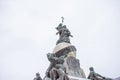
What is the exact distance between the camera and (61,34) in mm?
21938

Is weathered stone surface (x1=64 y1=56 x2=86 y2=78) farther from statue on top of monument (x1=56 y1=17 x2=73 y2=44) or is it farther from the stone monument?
statue on top of monument (x1=56 y1=17 x2=73 y2=44)

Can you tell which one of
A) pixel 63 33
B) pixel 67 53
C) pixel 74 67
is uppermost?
pixel 63 33

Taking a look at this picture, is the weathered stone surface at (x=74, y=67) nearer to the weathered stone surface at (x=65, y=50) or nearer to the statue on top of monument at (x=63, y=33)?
the weathered stone surface at (x=65, y=50)

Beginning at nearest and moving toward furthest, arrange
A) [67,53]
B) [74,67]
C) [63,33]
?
[74,67]
[67,53]
[63,33]

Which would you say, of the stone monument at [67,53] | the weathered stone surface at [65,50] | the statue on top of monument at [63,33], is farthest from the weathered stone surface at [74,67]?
the statue on top of monument at [63,33]

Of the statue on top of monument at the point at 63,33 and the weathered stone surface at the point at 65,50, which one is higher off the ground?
the statue on top of monument at the point at 63,33

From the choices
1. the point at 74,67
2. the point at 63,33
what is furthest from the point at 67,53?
the point at 63,33

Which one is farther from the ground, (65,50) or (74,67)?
(65,50)

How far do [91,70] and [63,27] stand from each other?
6.82 metres

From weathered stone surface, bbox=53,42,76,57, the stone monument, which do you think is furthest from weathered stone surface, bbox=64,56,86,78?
weathered stone surface, bbox=53,42,76,57

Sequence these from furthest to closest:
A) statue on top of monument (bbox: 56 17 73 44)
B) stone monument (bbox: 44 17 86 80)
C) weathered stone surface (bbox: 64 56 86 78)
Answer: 1. statue on top of monument (bbox: 56 17 73 44)
2. weathered stone surface (bbox: 64 56 86 78)
3. stone monument (bbox: 44 17 86 80)

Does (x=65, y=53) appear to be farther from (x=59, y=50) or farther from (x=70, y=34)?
(x=70, y=34)

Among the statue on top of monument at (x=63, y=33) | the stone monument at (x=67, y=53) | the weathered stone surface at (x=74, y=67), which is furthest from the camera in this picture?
the statue on top of monument at (x=63, y=33)

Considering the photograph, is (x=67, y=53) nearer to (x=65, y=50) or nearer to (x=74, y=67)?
(x=65, y=50)
